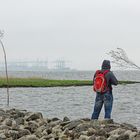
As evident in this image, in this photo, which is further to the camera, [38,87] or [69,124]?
[38,87]

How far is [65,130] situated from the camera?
44.0 feet

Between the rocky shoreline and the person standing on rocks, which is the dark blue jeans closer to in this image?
the person standing on rocks

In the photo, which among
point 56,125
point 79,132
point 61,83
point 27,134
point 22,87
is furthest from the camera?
point 61,83

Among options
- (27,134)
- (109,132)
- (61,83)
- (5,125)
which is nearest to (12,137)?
(27,134)

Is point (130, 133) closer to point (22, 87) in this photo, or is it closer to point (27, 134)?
point (27, 134)

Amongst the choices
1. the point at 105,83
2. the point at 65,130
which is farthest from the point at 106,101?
the point at 65,130

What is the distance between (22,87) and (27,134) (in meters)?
38.5

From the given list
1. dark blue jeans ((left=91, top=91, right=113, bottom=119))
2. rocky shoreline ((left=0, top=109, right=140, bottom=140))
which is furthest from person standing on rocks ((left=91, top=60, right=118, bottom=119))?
rocky shoreline ((left=0, top=109, right=140, bottom=140))

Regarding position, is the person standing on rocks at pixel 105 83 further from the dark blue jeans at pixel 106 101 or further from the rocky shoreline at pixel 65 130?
the rocky shoreline at pixel 65 130

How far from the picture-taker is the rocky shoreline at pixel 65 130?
12276 mm

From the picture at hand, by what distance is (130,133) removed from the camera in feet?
39.3

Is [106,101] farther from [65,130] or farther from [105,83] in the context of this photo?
[65,130]

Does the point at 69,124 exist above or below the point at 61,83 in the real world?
above

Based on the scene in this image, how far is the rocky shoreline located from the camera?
483 inches
